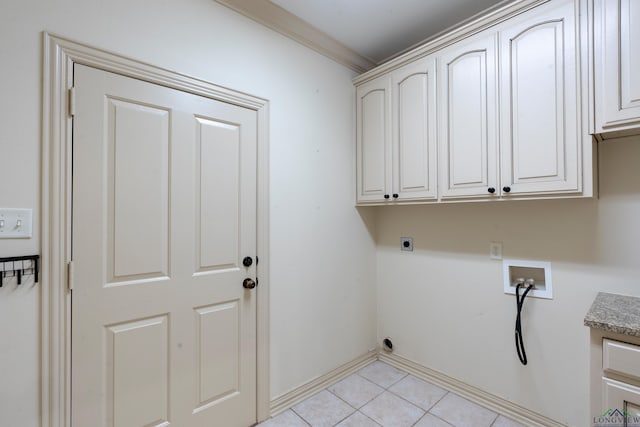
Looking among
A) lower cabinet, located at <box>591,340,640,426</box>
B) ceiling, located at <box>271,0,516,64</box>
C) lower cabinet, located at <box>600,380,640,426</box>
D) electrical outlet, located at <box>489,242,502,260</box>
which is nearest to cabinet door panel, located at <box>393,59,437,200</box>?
ceiling, located at <box>271,0,516,64</box>

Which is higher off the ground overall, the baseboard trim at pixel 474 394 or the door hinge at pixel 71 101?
the door hinge at pixel 71 101

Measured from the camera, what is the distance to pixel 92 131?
50.3 inches

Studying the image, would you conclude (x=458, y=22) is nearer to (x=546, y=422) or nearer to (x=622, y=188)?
(x=622, y=188)

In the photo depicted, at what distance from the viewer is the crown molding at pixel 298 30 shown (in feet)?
5.74

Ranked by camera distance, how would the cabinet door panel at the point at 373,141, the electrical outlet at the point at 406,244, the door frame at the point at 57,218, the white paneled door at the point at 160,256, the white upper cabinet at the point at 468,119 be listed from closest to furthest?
the door frame at the point at 57,218 → the white paneled door at the point at 160,256 → the white upper cabinet at the point at 468,119 → the cabinet door panel at the point at 373,141 → the electrical outlet at the point at 406,244

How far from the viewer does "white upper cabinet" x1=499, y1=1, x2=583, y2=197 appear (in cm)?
140

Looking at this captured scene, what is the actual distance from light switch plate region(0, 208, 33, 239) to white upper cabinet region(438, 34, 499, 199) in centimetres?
206

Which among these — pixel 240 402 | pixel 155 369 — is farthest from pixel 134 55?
pixel 240 402

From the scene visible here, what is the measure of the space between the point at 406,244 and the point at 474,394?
1120mm

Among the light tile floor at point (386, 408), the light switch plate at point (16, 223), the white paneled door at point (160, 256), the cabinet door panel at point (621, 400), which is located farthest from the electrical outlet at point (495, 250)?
the light switch plate at point (16, 223)

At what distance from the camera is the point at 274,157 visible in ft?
6.23

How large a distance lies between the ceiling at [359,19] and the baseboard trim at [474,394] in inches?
96.7

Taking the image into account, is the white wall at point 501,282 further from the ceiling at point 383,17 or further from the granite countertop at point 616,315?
the ceiling at point 383,17

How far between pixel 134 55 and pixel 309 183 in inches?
47.2
